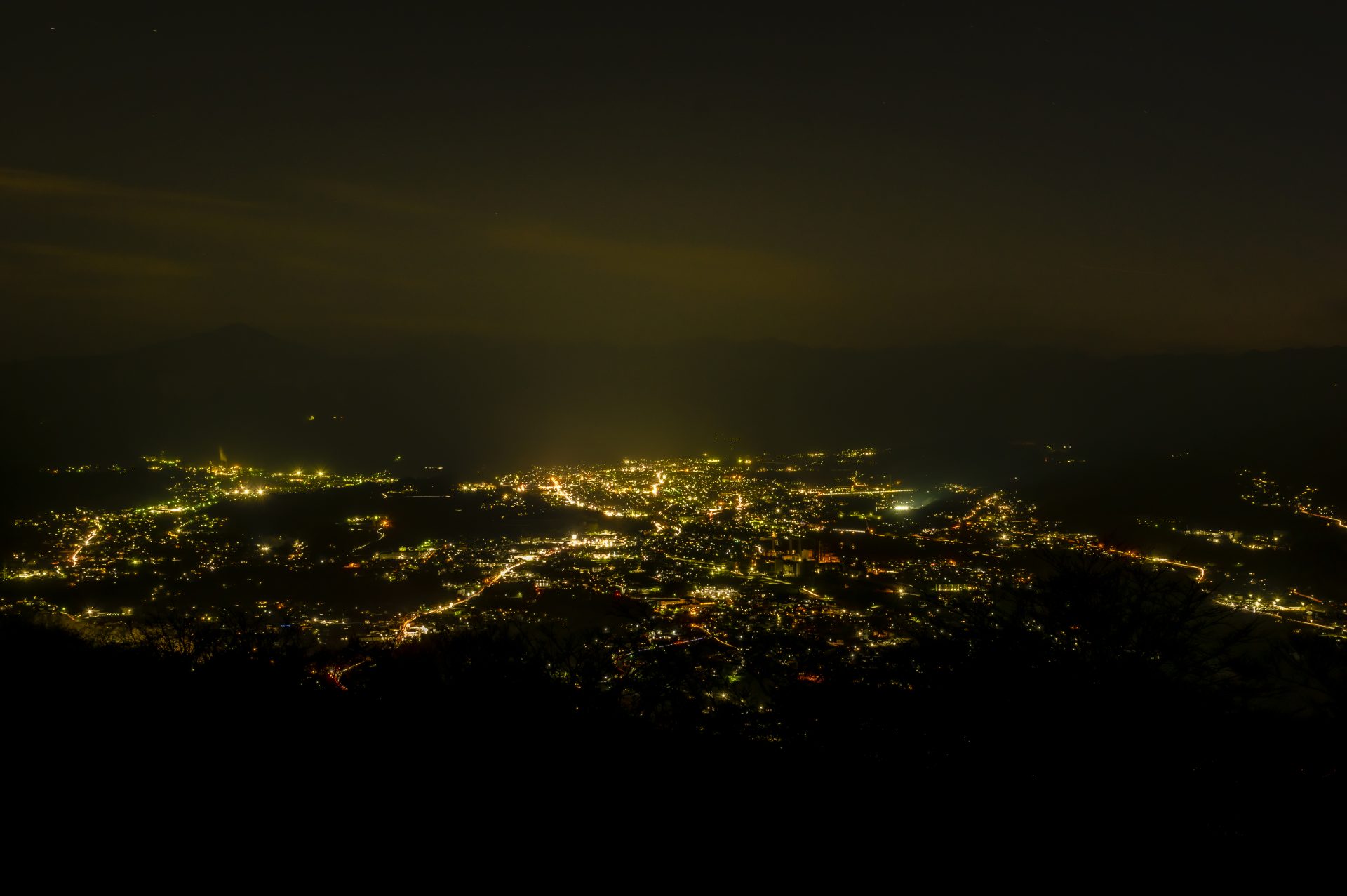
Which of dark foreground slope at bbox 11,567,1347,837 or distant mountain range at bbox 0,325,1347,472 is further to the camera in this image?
distant mountain range at bbox 0,325,1347,472

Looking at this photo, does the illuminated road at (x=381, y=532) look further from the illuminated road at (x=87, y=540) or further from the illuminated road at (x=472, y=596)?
the illuminated road at (x=87, y=540)

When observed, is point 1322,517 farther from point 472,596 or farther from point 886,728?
point 472,596

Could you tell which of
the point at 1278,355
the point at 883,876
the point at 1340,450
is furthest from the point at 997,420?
the point at 883,876

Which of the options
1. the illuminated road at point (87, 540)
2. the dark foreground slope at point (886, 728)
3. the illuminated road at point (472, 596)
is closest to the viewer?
the dark foreground slope at point (886, 728)

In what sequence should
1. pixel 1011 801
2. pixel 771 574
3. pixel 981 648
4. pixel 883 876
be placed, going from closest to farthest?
pixel 883 876, pixel 1011 801, pixel 981 648, pixel 771 574

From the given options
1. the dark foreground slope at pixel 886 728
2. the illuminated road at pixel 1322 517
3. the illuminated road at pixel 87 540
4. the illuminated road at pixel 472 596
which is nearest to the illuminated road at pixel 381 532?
the illuminated road at pixel 472 596

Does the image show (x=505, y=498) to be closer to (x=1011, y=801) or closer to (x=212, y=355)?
(x=1011, y=801)

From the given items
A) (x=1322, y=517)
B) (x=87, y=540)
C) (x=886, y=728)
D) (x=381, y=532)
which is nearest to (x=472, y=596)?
(x=381, y=532)

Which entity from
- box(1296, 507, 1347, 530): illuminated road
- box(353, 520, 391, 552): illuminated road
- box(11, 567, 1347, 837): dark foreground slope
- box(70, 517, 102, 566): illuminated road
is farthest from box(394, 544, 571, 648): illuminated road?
box(1296, 507, 1347, 530): illuminated road

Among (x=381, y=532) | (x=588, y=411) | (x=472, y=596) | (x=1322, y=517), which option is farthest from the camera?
(x=588, y=411)

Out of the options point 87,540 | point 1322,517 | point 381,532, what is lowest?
point 381,532

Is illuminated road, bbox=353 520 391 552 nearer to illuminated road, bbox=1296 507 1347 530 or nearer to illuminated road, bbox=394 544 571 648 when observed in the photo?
illuminated road, bbox=394 544 571 648
